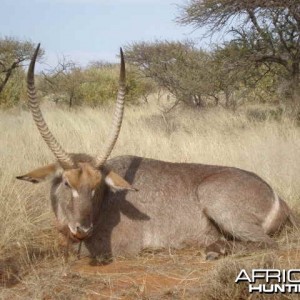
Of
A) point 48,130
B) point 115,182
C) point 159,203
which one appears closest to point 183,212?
point 159,203

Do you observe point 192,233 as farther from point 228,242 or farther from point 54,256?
point 54,256

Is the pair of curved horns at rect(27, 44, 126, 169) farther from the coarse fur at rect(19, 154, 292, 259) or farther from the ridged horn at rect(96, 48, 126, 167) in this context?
the coarse fur at rect(19, 154, 292, 259)

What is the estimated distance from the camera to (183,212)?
5.41 metres

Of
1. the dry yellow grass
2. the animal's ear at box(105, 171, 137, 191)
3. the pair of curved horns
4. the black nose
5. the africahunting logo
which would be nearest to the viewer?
the africahunting logo

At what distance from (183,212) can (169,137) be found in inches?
244

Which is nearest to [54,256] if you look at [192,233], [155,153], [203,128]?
[192,233]

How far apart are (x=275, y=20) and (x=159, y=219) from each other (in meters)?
9.33

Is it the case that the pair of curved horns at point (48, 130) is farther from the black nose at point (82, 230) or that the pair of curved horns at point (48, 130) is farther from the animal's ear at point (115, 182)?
the black nose at point (82, 230)

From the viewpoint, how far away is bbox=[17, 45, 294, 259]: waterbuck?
4938 mm

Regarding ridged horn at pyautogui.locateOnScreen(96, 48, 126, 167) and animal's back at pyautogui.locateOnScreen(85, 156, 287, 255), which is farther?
animal's back at pyautogui.locateOnScreen(85, 156, 287, 255)

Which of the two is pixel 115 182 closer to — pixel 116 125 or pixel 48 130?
pixel 116 125

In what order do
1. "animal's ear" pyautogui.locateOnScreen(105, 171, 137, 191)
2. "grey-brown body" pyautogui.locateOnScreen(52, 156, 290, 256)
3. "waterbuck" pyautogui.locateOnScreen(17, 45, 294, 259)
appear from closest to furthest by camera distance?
"waterbuck" pyautogui.locateOnScreen(17, 45, 294, 259)
"animal's ear" pyautogui.locateOnScreen(105, 171, 137, 191)
"grey-brown body" pyautogui.locateOnScreen(52, 156, 290, 256)

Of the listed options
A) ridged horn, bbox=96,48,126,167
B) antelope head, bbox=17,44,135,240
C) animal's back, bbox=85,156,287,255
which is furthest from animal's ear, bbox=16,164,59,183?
animal's back, bbox=85,156,287,255

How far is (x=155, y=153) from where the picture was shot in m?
9.48
